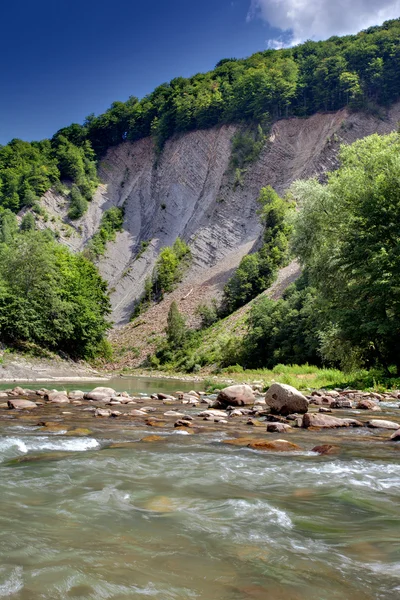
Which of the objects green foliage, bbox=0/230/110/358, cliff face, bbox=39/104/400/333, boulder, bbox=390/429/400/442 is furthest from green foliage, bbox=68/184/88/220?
boulder, bbox=390/429/400/442

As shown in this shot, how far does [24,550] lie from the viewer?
320 cm

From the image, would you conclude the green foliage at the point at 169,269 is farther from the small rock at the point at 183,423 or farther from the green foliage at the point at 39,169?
the small rock at the point at 183,423

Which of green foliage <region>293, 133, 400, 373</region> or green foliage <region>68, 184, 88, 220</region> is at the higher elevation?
green foliage <region>68, 184, 88, 220</region>

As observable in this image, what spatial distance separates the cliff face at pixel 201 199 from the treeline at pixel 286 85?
3.82 meters

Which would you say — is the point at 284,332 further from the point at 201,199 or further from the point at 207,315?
the point at 201,199

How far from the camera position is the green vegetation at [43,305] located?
1400 inches

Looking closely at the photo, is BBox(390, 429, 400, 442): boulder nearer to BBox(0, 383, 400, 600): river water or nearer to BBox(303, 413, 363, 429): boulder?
BBox(0, 383, 400, 600): river water

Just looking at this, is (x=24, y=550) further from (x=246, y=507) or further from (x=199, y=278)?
(x=199, y=278)

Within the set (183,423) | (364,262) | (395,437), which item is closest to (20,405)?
(183,423)

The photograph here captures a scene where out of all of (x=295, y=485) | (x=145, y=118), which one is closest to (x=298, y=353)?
(x=295, y=485)

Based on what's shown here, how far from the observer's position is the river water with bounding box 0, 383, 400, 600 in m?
2.76

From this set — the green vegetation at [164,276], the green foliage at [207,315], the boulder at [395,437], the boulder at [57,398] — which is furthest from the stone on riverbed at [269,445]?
the green vegetation at [164,276]

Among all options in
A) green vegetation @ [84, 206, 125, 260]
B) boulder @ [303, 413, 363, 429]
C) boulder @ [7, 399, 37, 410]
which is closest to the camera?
boulder @ [303, 413, 363, 429]

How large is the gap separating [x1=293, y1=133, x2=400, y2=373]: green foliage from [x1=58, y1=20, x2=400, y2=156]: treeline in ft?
236
